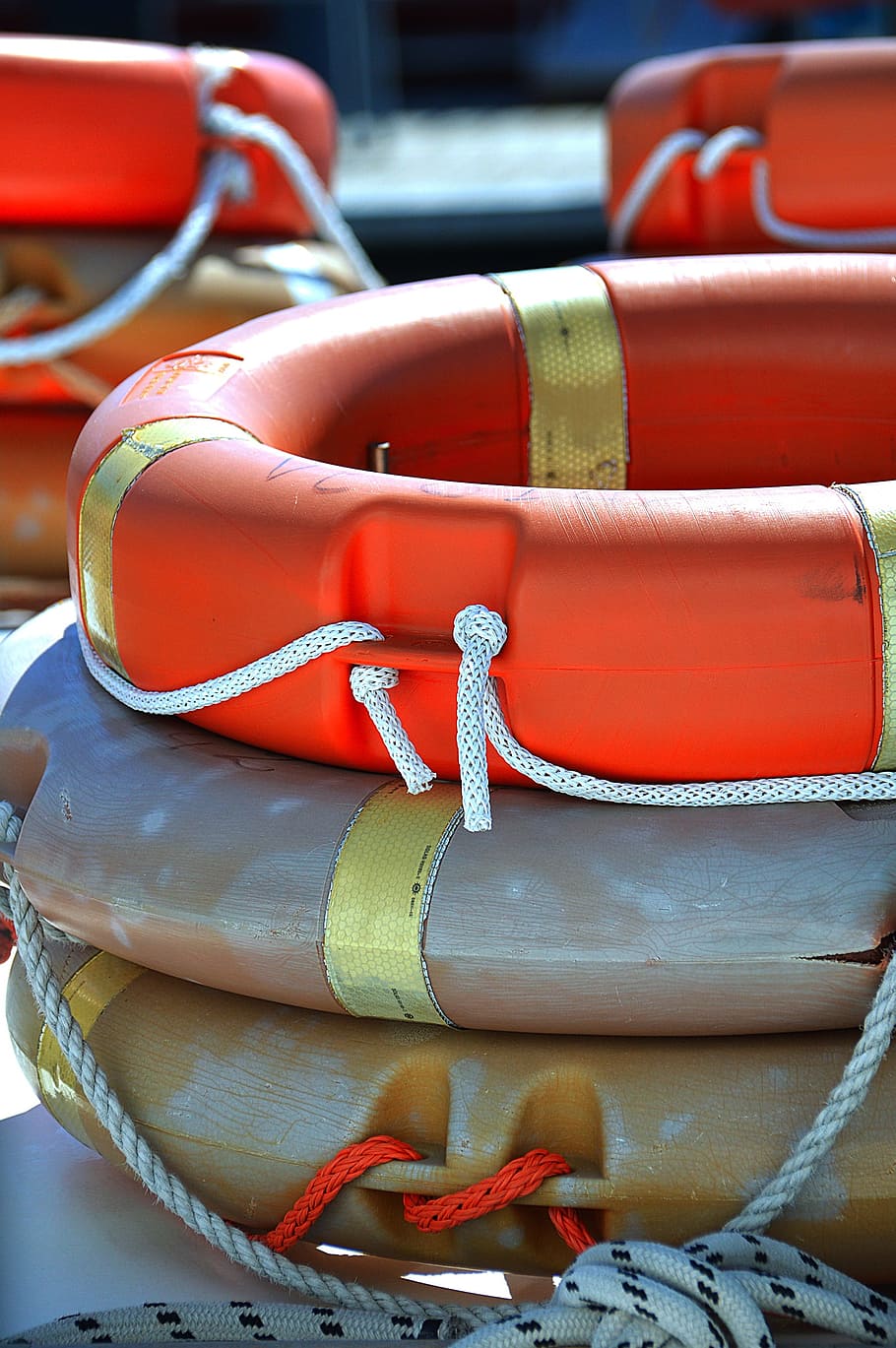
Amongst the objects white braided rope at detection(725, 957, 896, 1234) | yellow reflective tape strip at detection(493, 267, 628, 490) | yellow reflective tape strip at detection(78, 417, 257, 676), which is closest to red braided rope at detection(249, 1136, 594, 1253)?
white braided rope at detection(725, 957, 896, 1234)

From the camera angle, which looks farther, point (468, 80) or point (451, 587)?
point (468, 80)

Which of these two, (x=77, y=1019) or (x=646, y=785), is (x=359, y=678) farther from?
(x=77, y=1019)

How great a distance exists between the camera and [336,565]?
3.83 feet

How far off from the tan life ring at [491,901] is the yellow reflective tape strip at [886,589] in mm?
45

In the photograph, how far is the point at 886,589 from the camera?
1134 mm

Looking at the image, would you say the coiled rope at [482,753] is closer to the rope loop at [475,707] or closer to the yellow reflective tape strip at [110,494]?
the rope loop at [475,707]

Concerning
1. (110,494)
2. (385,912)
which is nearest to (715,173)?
(110,494)

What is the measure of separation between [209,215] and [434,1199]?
165 cm

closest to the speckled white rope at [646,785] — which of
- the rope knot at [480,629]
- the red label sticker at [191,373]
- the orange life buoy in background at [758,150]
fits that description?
the rope knot at [480,629]

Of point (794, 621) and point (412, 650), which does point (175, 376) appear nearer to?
point (412, 650)

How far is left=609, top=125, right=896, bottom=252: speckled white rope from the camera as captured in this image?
2.41 meters

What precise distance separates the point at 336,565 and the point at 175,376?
0.38 meters

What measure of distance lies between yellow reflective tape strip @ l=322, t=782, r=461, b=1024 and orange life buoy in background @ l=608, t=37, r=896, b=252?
1.53m

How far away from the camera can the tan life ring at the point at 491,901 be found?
1104mm
